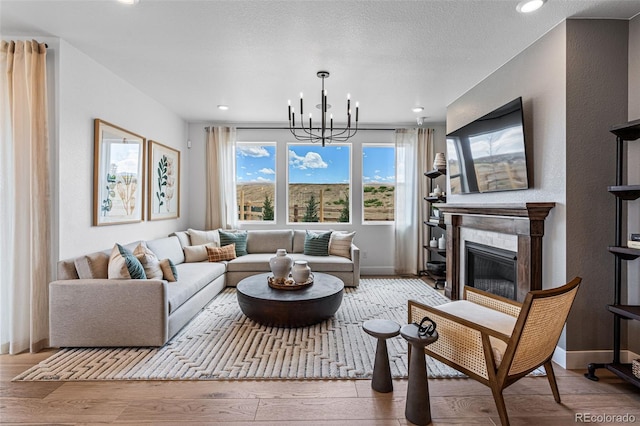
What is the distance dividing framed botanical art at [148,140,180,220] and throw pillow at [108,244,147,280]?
147 cm

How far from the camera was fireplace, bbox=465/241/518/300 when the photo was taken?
9.96 feet

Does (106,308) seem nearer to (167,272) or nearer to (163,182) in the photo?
(167,272)

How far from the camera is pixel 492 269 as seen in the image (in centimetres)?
345

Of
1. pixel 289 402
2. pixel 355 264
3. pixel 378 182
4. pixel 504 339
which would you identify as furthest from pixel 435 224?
pixel 289 402

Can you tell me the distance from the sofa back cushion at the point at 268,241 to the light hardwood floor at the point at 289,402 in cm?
301

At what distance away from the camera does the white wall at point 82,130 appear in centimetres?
275

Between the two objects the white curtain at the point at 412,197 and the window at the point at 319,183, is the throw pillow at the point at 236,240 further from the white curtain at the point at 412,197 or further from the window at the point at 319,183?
the white curtain at the point at 412,197

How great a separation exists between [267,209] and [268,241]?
70cm

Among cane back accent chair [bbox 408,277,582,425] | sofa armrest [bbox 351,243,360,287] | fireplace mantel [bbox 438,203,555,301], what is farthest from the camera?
sofa armrest [bbox 351,243,360,287]

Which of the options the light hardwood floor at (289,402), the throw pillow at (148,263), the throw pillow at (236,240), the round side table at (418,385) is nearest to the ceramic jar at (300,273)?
the light hardwood floor at (289,402)

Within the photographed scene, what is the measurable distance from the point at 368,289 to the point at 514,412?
2704mm

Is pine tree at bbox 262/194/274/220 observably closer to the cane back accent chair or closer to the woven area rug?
the woven area rug

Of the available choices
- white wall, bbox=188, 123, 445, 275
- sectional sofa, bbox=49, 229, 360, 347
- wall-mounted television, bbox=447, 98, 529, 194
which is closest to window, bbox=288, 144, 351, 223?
white wall, bbox=188, 123, 445, 275

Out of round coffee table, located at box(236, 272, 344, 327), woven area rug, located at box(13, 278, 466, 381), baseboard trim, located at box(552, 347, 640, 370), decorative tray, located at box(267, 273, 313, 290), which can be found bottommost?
woven area rug, located at box(13, 278, 466, 381)
